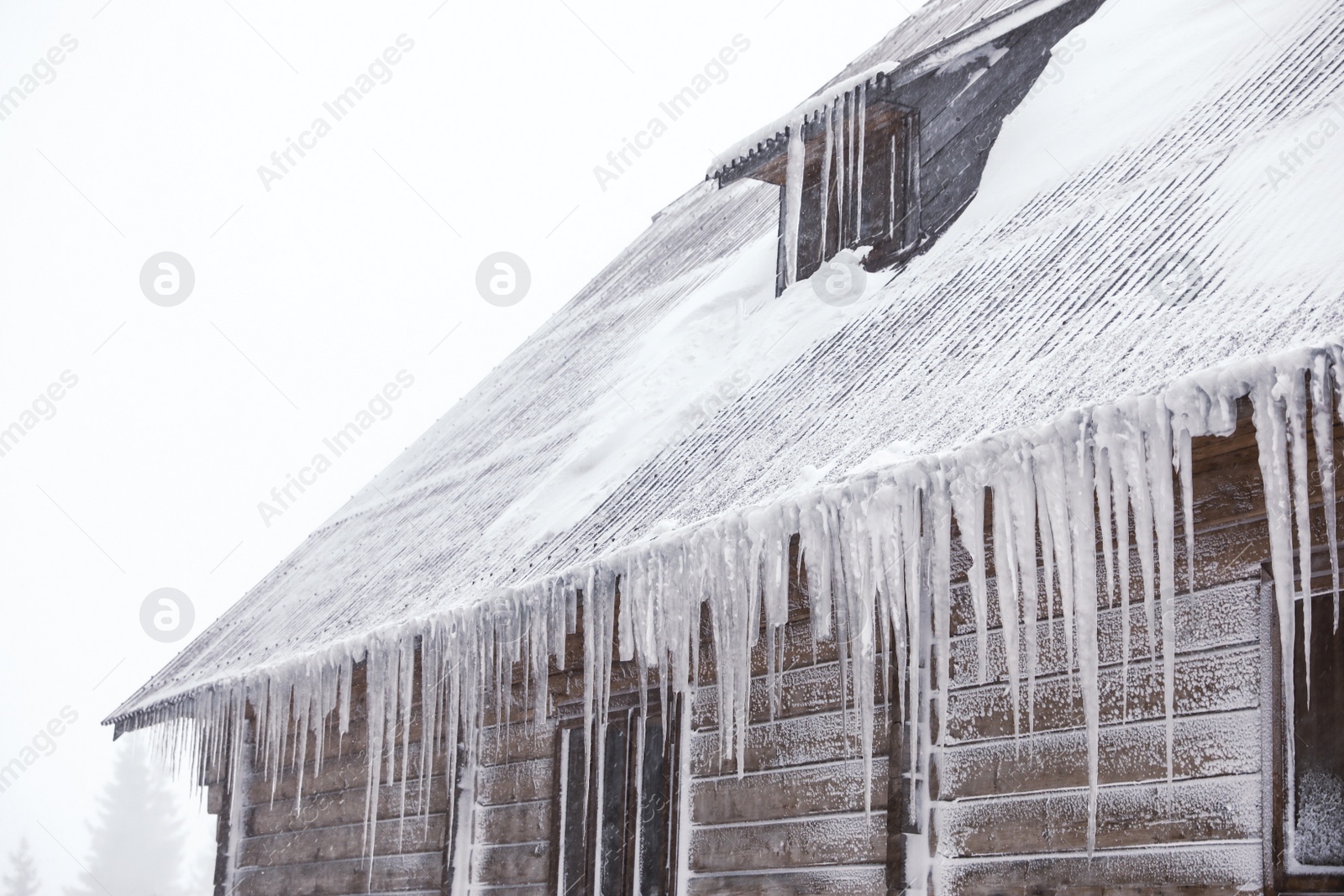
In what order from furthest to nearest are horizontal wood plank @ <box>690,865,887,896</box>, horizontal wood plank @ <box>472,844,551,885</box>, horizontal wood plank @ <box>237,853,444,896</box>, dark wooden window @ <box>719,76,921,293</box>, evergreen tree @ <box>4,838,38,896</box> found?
1. evergreen tree @ <box>4,838,38,896</box>
2. horizontal wood plank @ <box>237,853,444,896</box>
3. horizontal wood plank @ <box>472,844,551,885</box>
4. dark wooden window @ <box>719,76,921,293</box>
5. horizontal wood plank @ <box>690,865,887,896</box>

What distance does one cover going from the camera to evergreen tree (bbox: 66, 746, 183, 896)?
2472 inches

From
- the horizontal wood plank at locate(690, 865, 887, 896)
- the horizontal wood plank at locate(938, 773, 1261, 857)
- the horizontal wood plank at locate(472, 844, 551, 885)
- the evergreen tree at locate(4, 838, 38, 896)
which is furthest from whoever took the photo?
the evergreen tree at locate(4, 838, 38, 896)

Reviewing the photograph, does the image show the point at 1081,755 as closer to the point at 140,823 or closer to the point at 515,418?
the point at 515,418

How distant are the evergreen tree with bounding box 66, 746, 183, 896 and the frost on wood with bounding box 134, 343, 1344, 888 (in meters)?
65.0

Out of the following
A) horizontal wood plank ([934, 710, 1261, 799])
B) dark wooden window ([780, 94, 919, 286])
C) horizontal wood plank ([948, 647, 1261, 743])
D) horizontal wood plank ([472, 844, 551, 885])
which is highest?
dark wooden window ([780, 94, 919, 286])

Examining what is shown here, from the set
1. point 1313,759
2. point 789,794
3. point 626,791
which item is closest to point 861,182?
point 789,794

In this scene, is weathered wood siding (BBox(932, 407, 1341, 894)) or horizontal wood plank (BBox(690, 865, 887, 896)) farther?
horizontal wood plank (BBox(690, 865, 887, 896))

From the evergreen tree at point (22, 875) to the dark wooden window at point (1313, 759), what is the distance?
6353 cm

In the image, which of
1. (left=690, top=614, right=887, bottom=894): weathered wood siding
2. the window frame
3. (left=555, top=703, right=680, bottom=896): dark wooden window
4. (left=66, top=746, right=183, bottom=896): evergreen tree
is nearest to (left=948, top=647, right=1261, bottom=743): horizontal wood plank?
(left=690, top=614, right=887, bottom=894): weathered wood siding

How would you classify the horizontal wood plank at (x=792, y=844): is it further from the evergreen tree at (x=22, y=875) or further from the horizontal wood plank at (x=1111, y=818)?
the evergreen tree at (x=22, y=875)

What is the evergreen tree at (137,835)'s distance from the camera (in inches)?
2472

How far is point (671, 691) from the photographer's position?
5.55 meters

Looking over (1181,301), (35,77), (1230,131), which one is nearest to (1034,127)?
(1230,131)

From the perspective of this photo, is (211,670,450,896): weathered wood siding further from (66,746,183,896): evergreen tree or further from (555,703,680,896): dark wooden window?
(66,746,183,896): evergreen tree
